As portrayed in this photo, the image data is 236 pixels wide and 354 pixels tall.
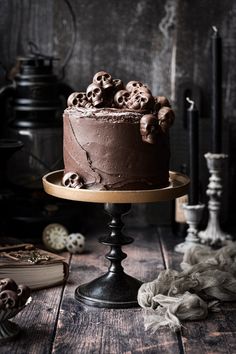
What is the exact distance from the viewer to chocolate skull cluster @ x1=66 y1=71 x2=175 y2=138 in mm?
1873

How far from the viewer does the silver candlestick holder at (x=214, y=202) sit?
2.57 m

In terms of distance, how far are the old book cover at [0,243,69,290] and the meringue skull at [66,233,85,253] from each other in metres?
0.28

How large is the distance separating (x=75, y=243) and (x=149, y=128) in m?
0.73

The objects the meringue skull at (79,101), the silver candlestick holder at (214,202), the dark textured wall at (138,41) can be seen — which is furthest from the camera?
the dark textured wall at (138,41)

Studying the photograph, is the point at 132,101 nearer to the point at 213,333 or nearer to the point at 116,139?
the point at 116,139

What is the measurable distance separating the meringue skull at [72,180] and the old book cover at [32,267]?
0.29 meters

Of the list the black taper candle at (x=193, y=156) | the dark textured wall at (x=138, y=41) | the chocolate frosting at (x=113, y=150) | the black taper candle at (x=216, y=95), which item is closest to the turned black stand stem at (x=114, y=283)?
the chocolate frosting at (x=113, y=150)

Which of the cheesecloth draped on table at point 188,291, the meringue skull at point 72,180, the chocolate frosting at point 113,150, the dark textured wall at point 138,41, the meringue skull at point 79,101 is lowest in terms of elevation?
the cheesecloth draped on table at point 188,291

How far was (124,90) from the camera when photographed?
1.96 m

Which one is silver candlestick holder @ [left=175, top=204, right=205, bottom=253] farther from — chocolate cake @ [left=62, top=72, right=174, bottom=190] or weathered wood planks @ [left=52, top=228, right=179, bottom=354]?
chocolate cake @ [left=62, top=72, right=174, bottom=190]

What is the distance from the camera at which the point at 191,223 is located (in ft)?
8.33

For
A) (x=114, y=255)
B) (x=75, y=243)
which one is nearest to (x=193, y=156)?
(x=75, y=243)

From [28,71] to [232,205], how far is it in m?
0.92

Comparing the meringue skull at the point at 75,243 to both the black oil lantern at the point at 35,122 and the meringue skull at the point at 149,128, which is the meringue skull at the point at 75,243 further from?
the meringue skull at the point at 149,128
